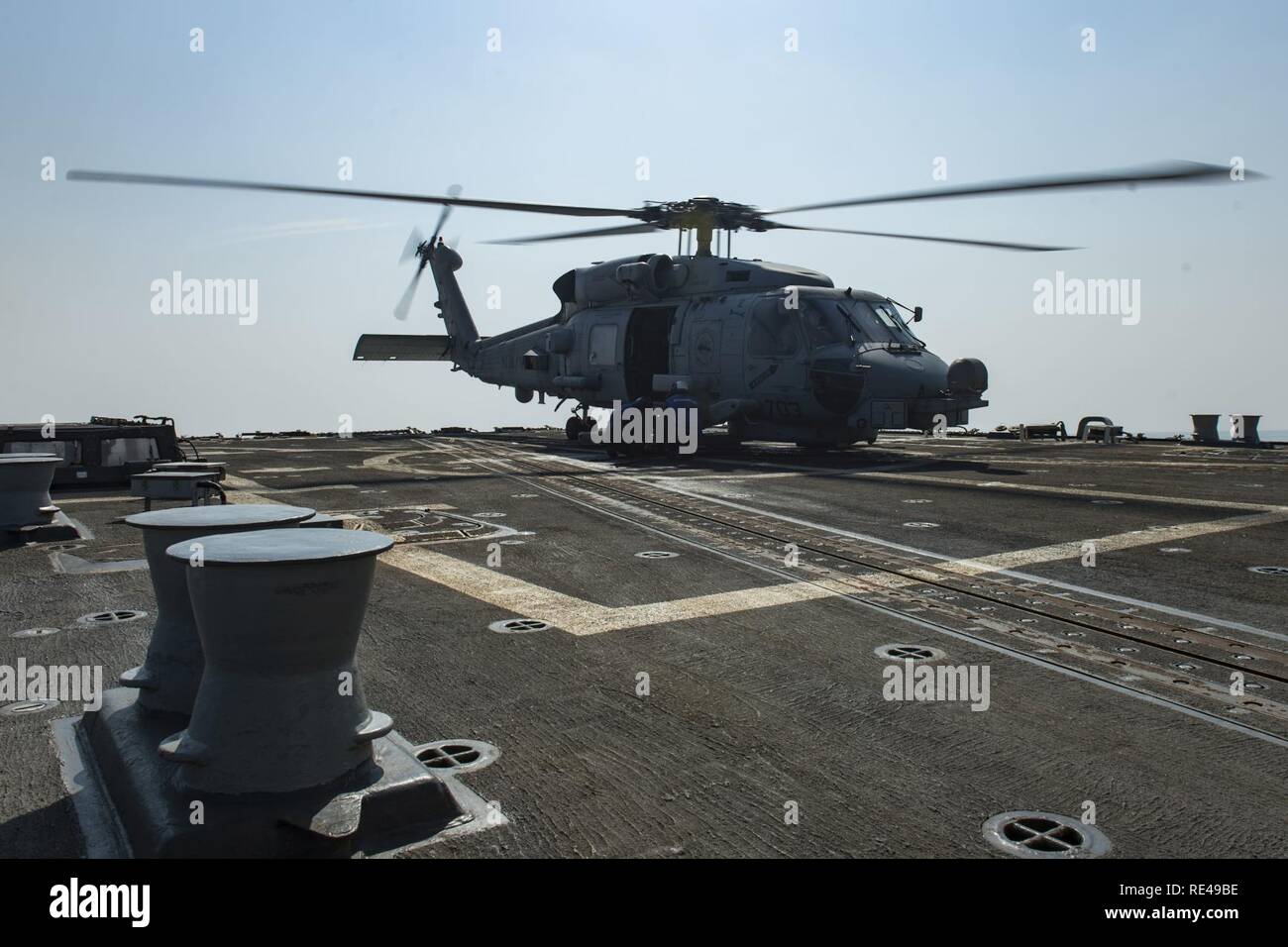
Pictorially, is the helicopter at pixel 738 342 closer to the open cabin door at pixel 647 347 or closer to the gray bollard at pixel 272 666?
the open cabin door at pixel 647 347

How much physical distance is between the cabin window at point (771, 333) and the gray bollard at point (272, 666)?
18.8 metres

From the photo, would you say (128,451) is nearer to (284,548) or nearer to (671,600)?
(671,600)

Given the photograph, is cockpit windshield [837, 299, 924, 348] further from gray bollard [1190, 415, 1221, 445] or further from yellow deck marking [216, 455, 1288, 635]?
gray bollard [1190, 415, 1221, 445]

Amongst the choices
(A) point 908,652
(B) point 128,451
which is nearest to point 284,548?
(A) point 908,652

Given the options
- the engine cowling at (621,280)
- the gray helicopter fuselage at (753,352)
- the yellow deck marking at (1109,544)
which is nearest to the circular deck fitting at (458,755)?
the yellow deck marking at (1109,544)

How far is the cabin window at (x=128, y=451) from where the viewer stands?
16391 millimetres

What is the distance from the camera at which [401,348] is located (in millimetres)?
36656

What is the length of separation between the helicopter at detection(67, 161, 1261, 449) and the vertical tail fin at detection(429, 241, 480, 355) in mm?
6913

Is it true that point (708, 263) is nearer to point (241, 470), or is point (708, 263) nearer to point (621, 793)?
point (241, 470)
